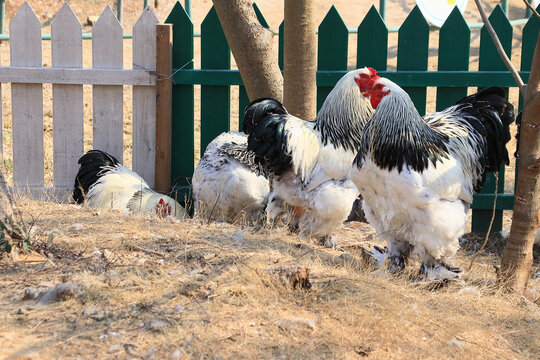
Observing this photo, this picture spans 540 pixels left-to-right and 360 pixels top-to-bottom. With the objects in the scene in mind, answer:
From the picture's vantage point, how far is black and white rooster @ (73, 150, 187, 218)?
602 cm

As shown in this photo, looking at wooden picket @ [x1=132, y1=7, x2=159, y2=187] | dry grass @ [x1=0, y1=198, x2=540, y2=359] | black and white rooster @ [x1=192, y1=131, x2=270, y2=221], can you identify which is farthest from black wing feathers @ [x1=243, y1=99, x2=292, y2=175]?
wooden picket @ [x1=132, y1=7, x2=159, y2=187]

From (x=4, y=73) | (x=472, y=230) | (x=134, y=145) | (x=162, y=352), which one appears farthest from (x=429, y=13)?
(x=162, y=352)

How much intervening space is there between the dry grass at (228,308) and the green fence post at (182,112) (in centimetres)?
252

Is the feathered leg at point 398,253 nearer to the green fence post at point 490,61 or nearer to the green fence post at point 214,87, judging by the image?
Result: the green fence post at point 490,61

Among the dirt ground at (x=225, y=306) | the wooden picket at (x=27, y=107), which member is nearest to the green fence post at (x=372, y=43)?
the dirt ground at (x=225, y=306)

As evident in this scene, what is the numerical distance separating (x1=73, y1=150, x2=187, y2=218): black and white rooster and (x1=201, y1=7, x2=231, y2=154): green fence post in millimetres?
851

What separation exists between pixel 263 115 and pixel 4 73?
3.06 meters

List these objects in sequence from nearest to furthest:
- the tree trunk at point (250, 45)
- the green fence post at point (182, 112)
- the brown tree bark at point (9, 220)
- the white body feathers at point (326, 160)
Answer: the brown tree bark at point (9, 220) < the white body feathers at point (326, 160) < the tree trunk at point (250, 45) < the green fence post at point (182, 112)

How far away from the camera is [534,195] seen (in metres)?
3.76

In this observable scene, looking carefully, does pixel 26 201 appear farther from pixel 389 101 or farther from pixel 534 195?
pixel 534 195

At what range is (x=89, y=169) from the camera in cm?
627

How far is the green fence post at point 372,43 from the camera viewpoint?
6.12m

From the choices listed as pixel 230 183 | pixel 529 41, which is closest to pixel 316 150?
pixel 230 183

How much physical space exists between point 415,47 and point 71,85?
355 centimetres
